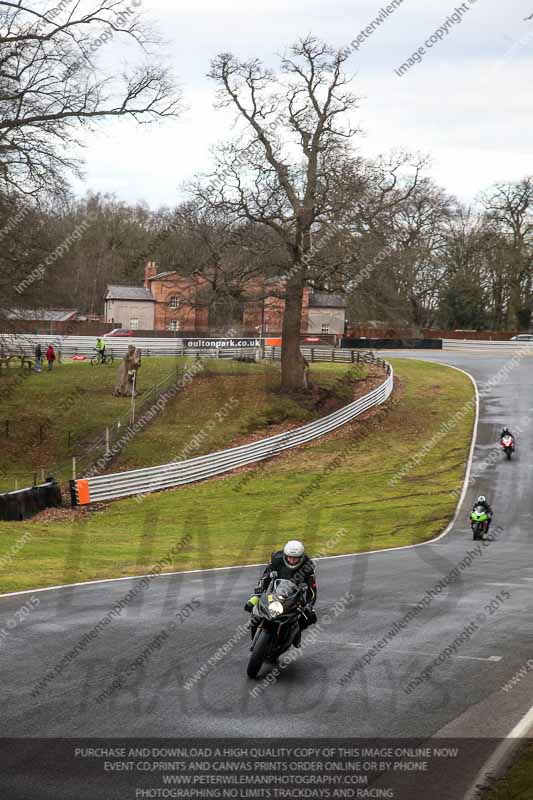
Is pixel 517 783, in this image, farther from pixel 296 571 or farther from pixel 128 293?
pixel 128 293

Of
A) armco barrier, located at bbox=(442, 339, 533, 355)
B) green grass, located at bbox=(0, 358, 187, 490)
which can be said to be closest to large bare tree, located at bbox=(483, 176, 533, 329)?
armco barrier, located at bbox=(442, 339, 533, 355)

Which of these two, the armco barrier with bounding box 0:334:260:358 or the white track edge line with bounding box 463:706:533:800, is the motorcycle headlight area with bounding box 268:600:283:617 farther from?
the armco barrier with bounding box 0:334:260:358

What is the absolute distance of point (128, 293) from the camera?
10219 centimetres

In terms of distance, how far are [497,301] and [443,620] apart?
9928 centimetres

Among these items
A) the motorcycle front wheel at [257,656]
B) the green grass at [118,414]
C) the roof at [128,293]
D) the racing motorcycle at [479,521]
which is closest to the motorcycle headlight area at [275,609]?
the motorcycle front wheel at [257,656]

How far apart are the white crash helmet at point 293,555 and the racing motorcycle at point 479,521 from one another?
14.3 meters

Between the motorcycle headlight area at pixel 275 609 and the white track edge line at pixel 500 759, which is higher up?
the motorcycle headlight area at pixel 275 609

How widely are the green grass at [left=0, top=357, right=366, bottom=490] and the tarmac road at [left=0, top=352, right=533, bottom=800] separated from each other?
21742 millimetres

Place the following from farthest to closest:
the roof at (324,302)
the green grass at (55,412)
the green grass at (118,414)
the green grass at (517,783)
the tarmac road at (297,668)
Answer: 1. the roof at (324,302)
2. the green grass at (118,414)
3. the green grass at (55,412)
4. the tarmac road at (297,668)
5. the green grass at (517,783)

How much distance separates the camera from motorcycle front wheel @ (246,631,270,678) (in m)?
10.8

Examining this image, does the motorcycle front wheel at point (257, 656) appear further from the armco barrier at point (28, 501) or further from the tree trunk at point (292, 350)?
the tree trunk at point (292, 350)

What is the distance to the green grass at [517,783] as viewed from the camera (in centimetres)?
Answer: 752

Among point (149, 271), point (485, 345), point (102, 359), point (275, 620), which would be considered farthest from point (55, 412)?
point (149, 271)

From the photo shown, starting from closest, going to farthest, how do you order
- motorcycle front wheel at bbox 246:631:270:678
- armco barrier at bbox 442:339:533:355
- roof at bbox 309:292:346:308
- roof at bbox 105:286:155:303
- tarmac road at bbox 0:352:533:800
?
1. tarmac road at bbox 0:352:533:800
2. motorcycle front wheel at bbox 246:631:270:678
3. armco barrier at bbox 442:339:533:355
4. roof at bbox 105:286:155:303
5. roof at bbox 309:292:346:308
